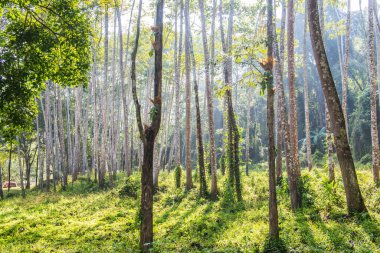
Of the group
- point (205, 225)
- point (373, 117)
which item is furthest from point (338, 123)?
point (373, 117)

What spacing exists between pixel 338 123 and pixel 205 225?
178 inches

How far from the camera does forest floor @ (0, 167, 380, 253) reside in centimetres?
670

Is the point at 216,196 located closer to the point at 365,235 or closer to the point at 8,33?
the point at 365,235

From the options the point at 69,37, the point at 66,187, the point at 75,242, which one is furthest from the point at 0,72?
the point at 66,187

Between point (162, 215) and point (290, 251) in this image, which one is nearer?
point (290, 251)

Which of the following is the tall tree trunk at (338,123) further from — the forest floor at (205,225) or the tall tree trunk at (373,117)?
the tall tree trunk at (373,117)

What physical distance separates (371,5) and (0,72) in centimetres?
1178

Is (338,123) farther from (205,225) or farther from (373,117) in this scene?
(373,117)

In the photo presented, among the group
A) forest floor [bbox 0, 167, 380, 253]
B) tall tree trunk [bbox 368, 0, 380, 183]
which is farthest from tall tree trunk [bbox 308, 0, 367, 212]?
tall tree trunk [bbox 368, 0, 380, 183]

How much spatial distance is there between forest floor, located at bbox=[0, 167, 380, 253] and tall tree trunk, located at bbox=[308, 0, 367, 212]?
1.62ft

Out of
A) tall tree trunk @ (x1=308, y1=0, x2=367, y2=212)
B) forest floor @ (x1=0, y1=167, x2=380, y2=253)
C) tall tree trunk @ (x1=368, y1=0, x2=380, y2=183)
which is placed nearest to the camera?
forest floor @ (x1=0, y1=167, x2=380, y2=253)

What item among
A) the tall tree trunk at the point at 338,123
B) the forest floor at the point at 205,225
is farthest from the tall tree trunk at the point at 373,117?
the tall tree trunk at the point at 338,123

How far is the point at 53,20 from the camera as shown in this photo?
24.0ft

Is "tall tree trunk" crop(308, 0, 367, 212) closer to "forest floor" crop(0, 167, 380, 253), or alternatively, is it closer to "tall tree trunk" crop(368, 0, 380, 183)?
"forest floor" crop(0, 167, 380, 253)
